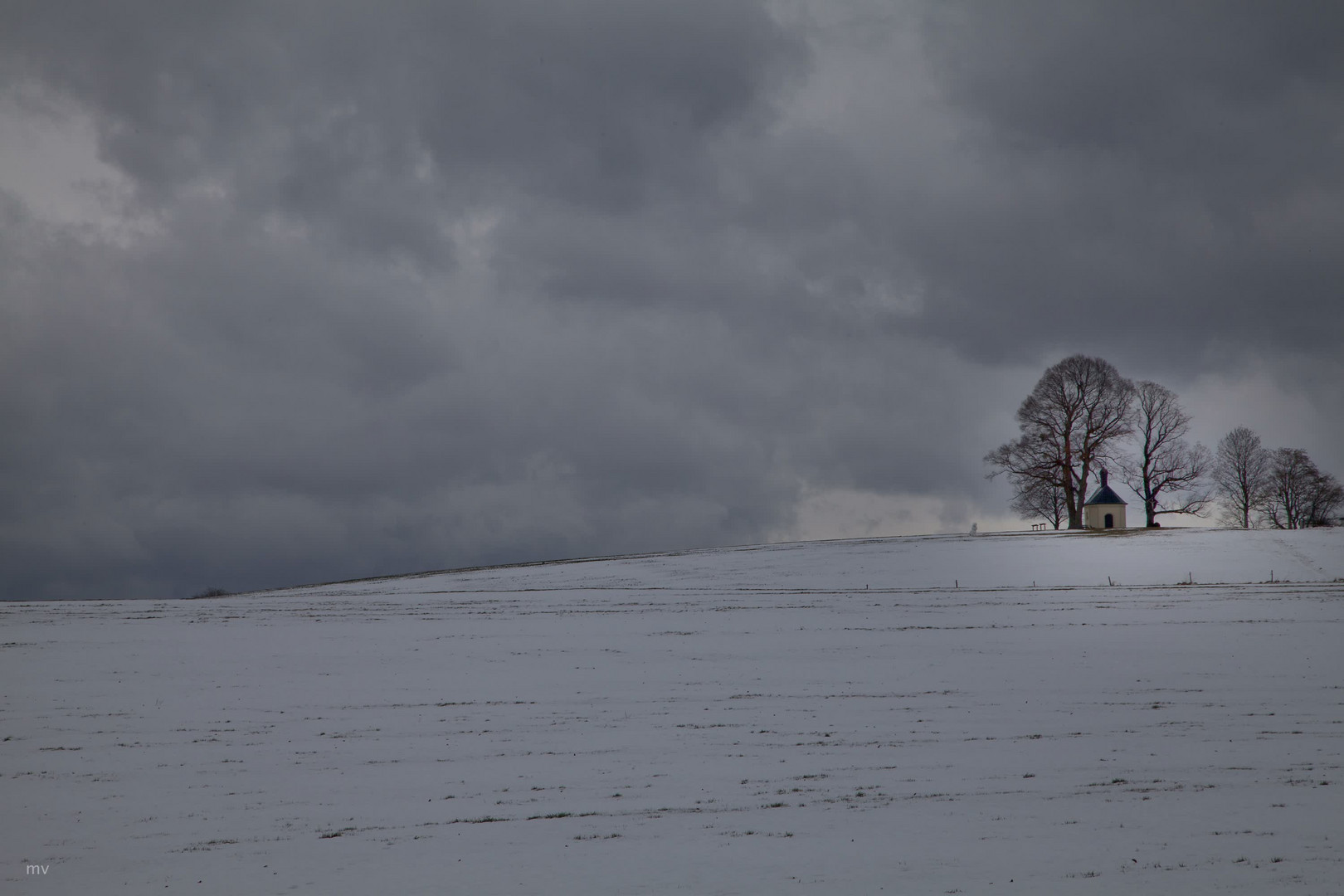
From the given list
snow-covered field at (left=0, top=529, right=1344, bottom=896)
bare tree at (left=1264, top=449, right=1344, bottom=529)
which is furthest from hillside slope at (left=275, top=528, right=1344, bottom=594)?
bare tree at (left=1264, top=449, right=1344, bottom=529)

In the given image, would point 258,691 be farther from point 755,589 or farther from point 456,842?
point 755,589

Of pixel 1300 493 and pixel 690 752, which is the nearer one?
pixel 690 752

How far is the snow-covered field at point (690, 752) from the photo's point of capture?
8.77 m

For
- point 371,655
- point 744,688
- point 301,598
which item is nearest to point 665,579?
point 301,598

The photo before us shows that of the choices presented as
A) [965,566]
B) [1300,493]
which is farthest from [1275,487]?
[965,566]

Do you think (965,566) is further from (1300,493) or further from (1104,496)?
(1300,493)

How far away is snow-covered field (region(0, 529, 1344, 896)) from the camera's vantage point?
877 centimetres

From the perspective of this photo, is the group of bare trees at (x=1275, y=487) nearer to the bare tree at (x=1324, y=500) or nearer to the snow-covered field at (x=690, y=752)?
the bare tree at (x=1324, y=500)

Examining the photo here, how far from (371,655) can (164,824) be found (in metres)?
10.1

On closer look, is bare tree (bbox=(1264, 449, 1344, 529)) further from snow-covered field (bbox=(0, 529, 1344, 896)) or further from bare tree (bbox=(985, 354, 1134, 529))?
snow-covered field (bbox=(0, 529, 1344, 896))

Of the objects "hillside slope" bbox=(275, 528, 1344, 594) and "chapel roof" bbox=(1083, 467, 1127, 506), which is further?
"chapel roof" bbox=(1083, 467, 1127, 506)

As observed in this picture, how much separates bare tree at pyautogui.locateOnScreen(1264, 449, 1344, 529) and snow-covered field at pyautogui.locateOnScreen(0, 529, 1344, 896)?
159 ft

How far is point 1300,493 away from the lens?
6538 cm

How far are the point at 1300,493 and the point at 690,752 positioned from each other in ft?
232
